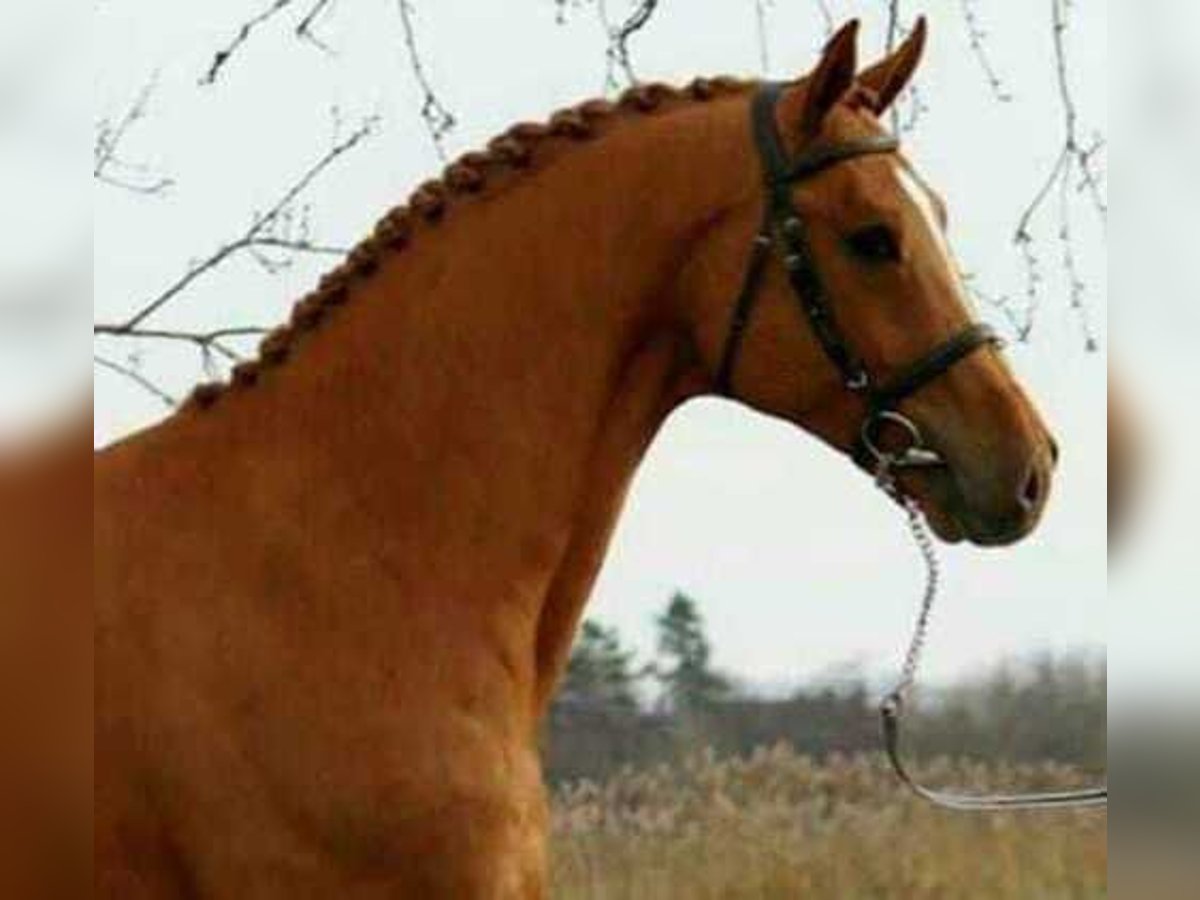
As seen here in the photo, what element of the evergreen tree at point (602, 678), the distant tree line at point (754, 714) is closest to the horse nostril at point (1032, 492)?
the distant tree line at point (754, 714)

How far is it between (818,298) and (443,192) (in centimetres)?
53

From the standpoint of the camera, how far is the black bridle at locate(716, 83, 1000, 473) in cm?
293

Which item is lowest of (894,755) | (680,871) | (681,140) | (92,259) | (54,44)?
(680,871)

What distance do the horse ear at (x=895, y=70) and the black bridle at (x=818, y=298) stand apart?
0.17m

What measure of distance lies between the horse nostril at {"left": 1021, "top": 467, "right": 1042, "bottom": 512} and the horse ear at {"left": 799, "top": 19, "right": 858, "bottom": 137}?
54 centimetres

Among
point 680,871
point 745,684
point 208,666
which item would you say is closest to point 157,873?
point 208,666

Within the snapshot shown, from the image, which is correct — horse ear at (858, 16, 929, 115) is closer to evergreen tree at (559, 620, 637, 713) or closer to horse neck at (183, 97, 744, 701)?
horse neck at (183, 97, 744, 701)

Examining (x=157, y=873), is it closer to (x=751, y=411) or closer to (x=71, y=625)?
(x=71, y=625)

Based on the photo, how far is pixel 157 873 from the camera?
2.70 meters

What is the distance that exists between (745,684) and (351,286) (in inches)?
205

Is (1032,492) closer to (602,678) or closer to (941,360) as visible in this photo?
(941,360)

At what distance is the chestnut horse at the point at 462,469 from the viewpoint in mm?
2672

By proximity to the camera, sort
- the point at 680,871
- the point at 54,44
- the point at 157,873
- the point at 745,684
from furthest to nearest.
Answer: the point at 745,684 → the point at 680,871 → the point at 157,873 → the point at 54,44

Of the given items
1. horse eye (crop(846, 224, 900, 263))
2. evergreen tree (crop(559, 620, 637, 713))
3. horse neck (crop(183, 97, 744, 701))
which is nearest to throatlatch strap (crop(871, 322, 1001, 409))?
horse eye (crop(846, 224, 900, 263))
